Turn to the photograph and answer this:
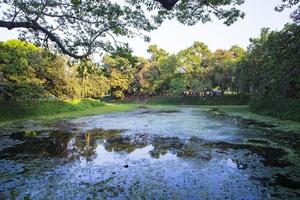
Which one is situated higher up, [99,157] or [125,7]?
[125,7]

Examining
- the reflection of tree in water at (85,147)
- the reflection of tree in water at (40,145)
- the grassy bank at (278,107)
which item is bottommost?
the reflection of tree in water at (40,145)

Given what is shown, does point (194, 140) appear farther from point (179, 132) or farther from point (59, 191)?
point (59, 191)

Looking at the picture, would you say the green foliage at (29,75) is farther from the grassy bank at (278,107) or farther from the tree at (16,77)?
the grassy bank at (278,107)

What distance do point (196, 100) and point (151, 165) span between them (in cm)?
4886

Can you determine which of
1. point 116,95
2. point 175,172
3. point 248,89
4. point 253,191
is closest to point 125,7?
point 175,172

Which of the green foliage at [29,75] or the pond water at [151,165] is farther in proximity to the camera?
the green foliage at [29,75]

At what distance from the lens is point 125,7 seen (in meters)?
9.25

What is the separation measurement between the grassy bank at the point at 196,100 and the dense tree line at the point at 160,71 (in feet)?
6.13

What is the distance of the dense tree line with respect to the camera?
21156mm

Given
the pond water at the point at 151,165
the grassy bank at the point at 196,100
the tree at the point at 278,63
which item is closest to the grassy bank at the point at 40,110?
the pond water at the point at 151,165

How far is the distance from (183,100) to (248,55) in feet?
73.0

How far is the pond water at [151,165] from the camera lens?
7.62 meters

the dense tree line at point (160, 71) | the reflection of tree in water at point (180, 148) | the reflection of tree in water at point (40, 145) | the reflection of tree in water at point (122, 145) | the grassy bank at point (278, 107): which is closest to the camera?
the reflection of tree in water at point (180, 148)

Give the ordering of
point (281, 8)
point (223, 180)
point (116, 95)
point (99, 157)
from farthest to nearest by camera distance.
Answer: point (116, 95) < point (281, 8) < point (99, 157) < point (223, 180)
